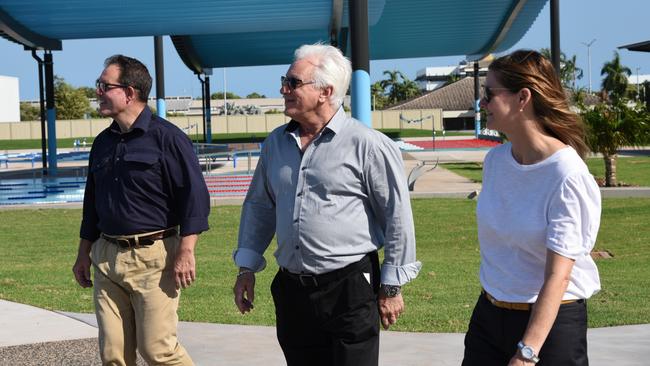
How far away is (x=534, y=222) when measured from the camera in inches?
124

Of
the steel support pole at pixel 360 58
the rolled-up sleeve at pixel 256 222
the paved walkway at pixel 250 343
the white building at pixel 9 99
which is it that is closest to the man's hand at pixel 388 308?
the rolled-up sleeve at pixel 256 222

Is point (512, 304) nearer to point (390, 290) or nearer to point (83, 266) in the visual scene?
point (390, 290)

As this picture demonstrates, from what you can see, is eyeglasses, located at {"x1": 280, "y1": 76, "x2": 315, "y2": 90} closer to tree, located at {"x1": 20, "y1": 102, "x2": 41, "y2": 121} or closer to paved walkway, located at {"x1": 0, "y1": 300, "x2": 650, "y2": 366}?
paved walkway, located at {"x1": 0, "y1": 300, "x2": 650, "y2": 366}

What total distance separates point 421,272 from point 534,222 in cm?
737

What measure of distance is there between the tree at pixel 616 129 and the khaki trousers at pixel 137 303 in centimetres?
1772

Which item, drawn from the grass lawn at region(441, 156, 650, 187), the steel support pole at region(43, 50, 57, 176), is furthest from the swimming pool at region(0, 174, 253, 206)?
the grass lawn at region(441, 156, 650, 187)

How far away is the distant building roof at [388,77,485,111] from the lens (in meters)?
102

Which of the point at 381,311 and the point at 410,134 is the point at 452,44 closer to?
the point at 410,134

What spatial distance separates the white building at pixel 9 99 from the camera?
11775cm

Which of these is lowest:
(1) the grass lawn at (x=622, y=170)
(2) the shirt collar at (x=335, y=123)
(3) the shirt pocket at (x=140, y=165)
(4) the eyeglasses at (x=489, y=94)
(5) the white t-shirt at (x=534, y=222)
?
(1) the grass lawn at (x=622, y=170)

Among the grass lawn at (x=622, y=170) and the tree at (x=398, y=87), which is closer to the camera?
the grass lawn at (x=622, y=170)

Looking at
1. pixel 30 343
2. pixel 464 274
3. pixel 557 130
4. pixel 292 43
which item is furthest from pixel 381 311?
pixel 292 43

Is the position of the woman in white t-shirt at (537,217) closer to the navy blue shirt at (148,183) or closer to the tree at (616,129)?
the navy blue shirt at (148,183)

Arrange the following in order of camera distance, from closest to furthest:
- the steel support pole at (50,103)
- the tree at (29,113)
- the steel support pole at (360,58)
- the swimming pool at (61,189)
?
the steel support pole at (360,58), the swimming pool at (61,189), the steel support pole at (50,103), the tree at (29,113)
